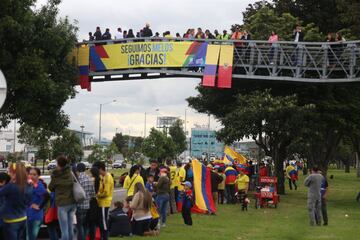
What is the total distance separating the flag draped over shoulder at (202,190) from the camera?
20.5 metres

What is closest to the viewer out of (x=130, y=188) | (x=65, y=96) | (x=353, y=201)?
(x=130, y=188)

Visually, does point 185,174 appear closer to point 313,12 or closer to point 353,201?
point 353,201

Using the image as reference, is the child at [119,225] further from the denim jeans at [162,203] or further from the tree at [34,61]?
the tree at [34,61]

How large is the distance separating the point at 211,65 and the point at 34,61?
9.61m

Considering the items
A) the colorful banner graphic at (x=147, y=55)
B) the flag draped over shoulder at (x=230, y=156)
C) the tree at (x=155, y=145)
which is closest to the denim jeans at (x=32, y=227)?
the colorful banner graphic at (x=147, y=55)

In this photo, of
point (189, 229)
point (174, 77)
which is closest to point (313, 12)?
point (174, 77)

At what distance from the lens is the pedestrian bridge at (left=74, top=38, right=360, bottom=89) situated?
91.9ft

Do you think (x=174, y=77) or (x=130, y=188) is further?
(x=174, y=77)

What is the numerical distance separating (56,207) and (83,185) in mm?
697

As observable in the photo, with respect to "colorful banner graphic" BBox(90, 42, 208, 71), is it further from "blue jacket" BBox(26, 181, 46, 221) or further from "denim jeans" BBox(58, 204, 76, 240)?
"blue jacket" BBox(26, 181, 46, 221)

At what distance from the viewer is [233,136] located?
29203 millimetres

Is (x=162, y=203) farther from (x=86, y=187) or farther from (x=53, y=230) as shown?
(x=53, y=230)

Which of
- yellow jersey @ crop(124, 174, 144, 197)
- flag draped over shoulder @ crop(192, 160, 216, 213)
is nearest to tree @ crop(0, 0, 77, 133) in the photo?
flag draped over shoulder @ crop(192, 160, 216, 213)

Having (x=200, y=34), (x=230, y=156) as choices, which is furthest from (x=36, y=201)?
(x=230, y=156)
